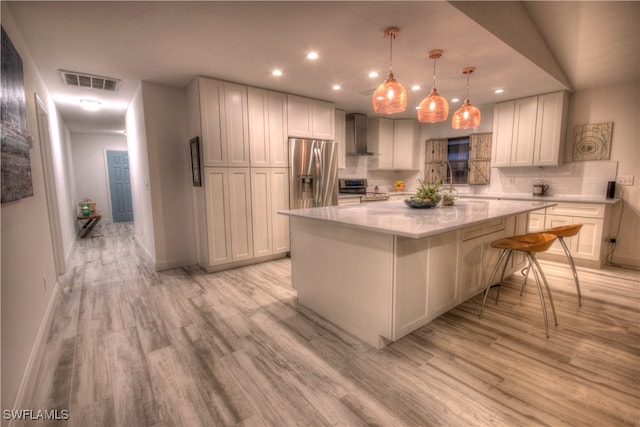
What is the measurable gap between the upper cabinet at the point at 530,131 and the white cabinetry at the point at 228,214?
4.11 metres

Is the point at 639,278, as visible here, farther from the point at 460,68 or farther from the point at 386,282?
the point at 386,282

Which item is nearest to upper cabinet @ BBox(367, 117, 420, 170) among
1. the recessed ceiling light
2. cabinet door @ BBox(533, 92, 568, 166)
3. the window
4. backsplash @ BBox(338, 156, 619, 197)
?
backsplash @ BBox(338, 156, 619, 197)

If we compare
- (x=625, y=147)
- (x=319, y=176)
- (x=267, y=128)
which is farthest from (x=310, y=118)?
(x=625, y=147)

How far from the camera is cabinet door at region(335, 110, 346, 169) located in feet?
17.8

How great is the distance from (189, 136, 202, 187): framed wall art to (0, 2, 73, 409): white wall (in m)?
A: 1.47

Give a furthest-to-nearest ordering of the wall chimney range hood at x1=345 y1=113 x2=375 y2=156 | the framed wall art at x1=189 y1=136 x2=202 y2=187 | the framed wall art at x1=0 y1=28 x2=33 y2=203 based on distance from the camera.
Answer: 1. the wall chimney range hood at x1=345 y1=113 x2=375 y2=156
2. the framed wall art at x1=189 y1=136 x2=202 y2=187
3. the framed wall art at x1=0 y1=28 x2=33 y2=203

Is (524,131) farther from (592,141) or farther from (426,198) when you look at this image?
(426,198)

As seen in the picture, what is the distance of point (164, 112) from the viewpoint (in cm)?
388

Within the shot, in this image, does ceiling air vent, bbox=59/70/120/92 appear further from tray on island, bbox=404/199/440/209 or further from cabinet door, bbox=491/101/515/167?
cabinet door, bbox=491/101/515/167

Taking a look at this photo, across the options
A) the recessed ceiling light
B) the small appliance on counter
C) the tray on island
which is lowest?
the tray on island

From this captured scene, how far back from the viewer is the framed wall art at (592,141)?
160 inches

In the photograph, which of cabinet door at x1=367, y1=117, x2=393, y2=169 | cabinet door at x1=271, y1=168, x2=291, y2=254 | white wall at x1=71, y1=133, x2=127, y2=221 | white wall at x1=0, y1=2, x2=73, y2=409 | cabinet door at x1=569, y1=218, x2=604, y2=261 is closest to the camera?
white wall at x1=0, y1=2, x2=73, y2=409

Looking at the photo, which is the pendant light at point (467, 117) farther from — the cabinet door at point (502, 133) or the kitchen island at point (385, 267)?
the cabinet door at point (502, 133)

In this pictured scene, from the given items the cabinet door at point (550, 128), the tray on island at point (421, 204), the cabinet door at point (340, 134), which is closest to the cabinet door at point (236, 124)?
the cabinet door at point (340, 134)
